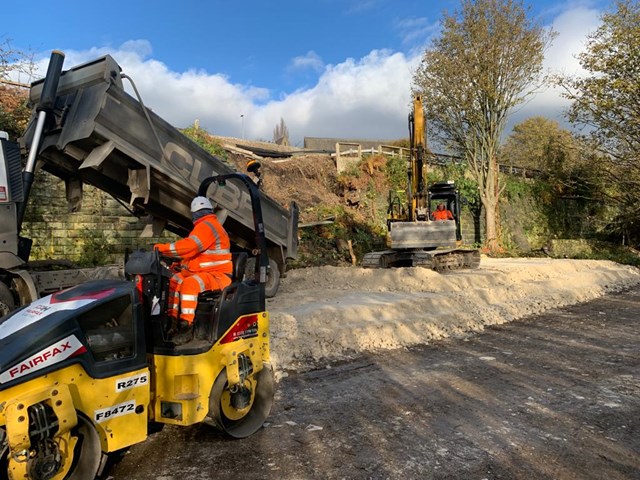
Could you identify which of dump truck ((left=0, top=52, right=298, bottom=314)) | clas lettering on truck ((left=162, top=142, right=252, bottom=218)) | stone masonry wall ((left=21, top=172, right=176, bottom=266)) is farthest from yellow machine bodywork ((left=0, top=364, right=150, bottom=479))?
stone masonry wall ((left=21, top=172, right=176, bottom=266))

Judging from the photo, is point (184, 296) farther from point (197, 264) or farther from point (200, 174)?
point (200, 174)

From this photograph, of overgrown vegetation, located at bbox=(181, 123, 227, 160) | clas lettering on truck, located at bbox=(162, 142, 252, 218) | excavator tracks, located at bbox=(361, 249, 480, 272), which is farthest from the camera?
overgrown vegetation, located at bbox=(181, 123, 227, 160)

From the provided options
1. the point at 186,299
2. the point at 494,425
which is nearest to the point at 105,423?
the point at 186,299

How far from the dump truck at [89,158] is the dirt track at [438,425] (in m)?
1.95

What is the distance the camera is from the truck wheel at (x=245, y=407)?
153 inches

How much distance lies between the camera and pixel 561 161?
3128 cm

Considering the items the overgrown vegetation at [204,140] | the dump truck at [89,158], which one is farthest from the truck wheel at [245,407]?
the overgrown vegetation at [204,140]

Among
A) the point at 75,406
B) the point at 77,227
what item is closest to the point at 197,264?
the point at 75,406

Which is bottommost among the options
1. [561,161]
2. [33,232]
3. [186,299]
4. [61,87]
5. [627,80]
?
[186,299]

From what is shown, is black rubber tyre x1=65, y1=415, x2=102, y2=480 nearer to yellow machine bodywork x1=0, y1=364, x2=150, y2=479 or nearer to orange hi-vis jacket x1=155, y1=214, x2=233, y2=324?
yellow machine bodywork x1=0, y1=364, x2=150, y2=479

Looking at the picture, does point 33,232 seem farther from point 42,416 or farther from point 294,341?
point 42,416

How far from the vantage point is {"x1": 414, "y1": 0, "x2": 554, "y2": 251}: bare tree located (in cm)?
2566

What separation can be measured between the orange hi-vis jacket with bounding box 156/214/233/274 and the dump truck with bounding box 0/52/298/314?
1178 millimetres

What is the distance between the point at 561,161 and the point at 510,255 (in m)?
8.12
